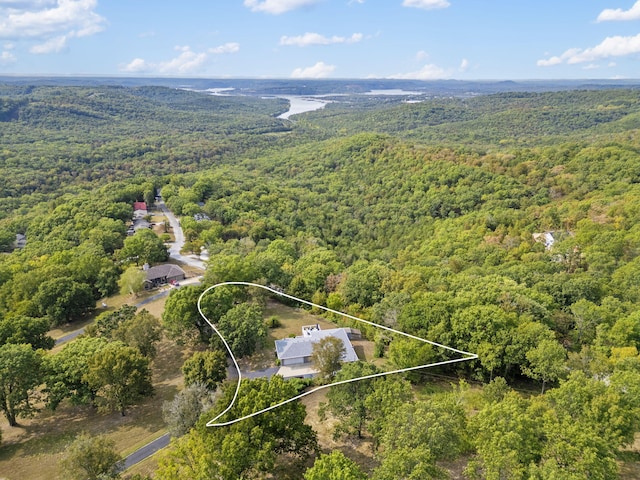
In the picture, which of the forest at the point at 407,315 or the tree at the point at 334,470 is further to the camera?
the forest at the point at 407,315

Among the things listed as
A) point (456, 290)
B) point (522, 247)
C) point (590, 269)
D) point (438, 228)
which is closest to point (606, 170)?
point (438, 228)

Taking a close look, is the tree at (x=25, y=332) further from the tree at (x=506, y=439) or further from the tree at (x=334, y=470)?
the tree at (x=506, y=439)

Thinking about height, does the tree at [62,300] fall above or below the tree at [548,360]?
below

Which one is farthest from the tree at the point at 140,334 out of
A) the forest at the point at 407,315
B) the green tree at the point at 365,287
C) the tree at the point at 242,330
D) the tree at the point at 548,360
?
the tree at the point at 548,360

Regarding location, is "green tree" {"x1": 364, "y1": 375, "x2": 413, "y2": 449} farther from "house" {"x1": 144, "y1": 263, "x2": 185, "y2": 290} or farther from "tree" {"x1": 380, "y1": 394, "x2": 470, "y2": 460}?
"house" {"x1": 144, "y1": 263, "x2": 185, "y2": 290}

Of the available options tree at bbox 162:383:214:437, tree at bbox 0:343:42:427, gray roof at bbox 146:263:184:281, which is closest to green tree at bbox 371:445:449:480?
tree at bbox 162:383:214:437

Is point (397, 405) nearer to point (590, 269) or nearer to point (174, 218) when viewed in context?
point (590, 269)
